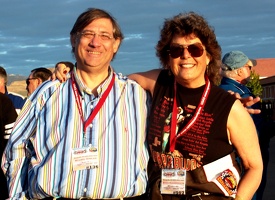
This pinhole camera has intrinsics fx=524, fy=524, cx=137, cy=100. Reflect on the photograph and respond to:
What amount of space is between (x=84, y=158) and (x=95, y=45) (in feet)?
2.47

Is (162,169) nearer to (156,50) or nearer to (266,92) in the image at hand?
(156,50)

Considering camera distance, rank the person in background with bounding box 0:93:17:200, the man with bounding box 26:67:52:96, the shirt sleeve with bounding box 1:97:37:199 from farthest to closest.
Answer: the man with bounding box 26:67:52:96
the person in background with bounding box 0:93:17:200
the shirt sleeve with bounding box 1:97:37:199

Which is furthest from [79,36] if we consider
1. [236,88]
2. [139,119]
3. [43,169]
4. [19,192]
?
[236,88]

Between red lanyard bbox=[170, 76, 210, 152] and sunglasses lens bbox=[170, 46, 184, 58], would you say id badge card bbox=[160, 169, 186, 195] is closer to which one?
red lanyard bbox=[170, 76, 210, 152]

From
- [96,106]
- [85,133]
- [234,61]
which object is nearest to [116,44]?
[96,106]

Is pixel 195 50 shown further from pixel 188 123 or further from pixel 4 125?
pixel 4 125

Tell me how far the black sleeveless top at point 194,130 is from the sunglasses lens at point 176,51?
222mm

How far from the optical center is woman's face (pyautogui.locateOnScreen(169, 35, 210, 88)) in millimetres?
3535

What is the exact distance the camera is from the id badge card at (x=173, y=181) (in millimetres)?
3477

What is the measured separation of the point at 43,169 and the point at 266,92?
2425 inches

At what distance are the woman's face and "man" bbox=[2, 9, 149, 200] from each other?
355mm

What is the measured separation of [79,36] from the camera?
142 inches

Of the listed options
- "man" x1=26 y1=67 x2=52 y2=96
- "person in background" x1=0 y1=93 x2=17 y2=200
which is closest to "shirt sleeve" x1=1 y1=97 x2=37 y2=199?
"person in background" x1=0 y1=93 x2=17 y2=200

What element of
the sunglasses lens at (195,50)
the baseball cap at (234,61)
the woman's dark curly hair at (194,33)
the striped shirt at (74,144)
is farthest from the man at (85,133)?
the baseball cap at (234,61)
